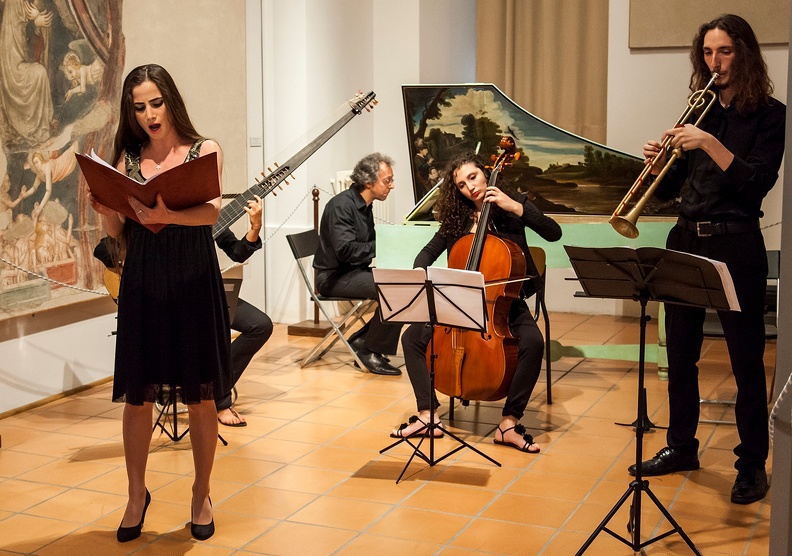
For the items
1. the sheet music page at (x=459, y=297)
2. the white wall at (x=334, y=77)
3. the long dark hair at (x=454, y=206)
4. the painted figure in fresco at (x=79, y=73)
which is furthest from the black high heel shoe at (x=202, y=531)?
the white wall at (x=334, y=77)

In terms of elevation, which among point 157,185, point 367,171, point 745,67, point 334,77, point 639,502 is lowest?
point 639,502

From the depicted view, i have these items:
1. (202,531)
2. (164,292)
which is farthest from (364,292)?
(164,292)

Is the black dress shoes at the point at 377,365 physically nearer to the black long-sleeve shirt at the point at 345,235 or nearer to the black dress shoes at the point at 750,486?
the black long-sleeve shirt at the point at 345,235

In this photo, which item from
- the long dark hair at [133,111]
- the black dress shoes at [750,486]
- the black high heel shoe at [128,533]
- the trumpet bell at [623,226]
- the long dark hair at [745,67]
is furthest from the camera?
the trumpet bell at [623,226]

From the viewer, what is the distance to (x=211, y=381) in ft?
10.7

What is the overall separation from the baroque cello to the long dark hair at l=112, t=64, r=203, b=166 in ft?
4.80

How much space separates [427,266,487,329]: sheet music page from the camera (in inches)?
149

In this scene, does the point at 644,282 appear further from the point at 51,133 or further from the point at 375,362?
the point at 51,133

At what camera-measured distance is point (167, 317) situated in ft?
10.5

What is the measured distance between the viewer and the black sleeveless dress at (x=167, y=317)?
3.21 meters

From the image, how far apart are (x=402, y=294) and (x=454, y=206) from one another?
85 cm

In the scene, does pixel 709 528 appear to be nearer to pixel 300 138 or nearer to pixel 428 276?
pixel 428 276

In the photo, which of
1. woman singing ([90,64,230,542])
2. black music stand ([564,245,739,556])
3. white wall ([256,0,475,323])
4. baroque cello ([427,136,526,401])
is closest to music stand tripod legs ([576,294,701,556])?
black music stand ([564,245,739,556])

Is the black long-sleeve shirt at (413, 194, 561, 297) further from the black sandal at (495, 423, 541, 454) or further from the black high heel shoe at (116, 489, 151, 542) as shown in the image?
the black high heel shoe at (116, 489, 151, 542)
